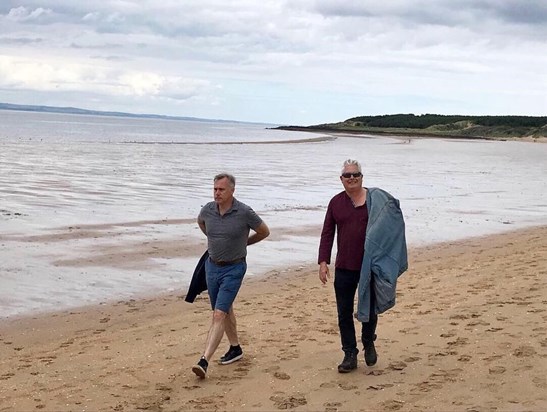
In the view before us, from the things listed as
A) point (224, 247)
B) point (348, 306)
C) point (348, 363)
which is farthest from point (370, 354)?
point (224, 247)

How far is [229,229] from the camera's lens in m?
6.93

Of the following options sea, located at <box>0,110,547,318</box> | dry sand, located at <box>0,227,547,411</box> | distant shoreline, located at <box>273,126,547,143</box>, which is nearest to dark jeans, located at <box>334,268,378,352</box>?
dry sand, located at <box>0,227,547,411</box>

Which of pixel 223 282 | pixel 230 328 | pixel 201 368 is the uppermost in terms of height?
pixel 223 282

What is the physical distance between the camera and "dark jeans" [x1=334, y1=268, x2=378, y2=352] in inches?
260

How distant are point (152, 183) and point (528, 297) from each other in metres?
21.3

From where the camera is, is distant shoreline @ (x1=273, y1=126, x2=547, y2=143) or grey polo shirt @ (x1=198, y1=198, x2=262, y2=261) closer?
grey polo shirt @ (x1=198, y1=198, x2=262, y2=261)

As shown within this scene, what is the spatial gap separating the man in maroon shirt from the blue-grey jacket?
9 cm

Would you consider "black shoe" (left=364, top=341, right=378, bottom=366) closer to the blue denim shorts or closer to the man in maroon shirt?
the man in maroon shirt

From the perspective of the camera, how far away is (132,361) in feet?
25.2

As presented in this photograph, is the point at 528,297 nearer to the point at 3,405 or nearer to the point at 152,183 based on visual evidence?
the point at 3,405

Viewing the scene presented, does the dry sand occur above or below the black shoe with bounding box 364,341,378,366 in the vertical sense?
below

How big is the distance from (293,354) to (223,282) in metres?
1.12

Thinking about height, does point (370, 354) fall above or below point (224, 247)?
below

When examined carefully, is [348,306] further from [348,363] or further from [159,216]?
[159,216]
